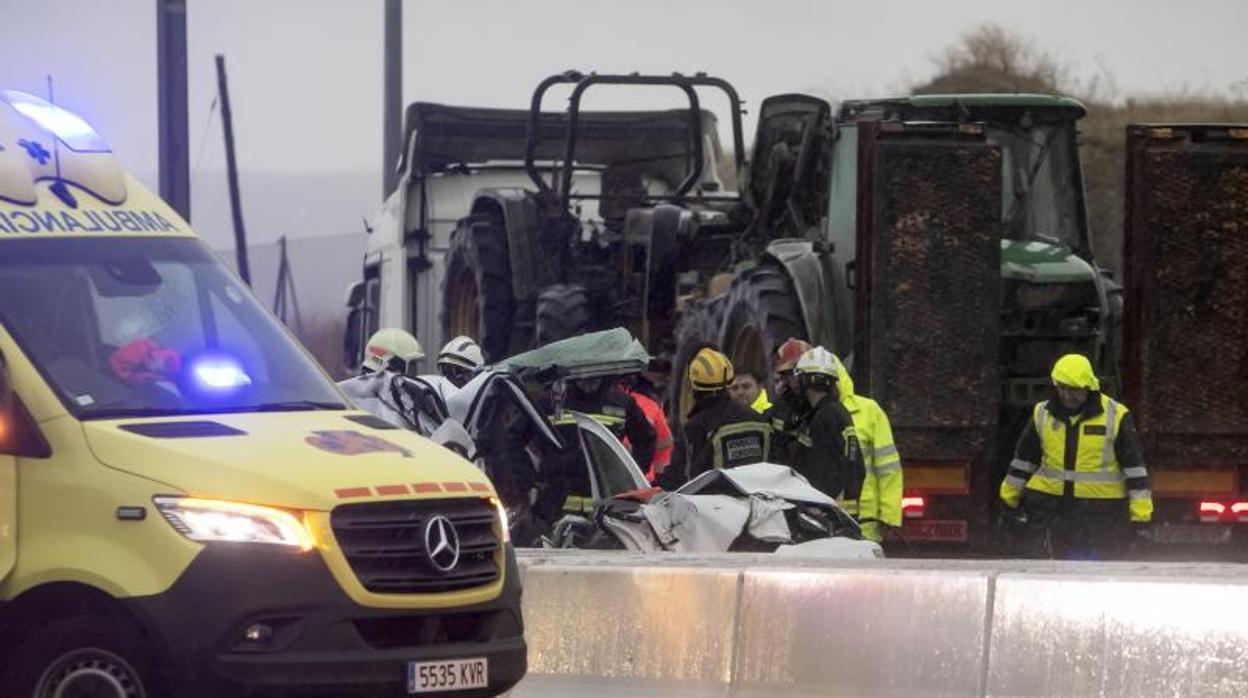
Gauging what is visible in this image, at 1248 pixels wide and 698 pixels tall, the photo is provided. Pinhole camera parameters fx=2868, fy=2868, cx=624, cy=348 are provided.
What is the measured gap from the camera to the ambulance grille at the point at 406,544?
9.43m

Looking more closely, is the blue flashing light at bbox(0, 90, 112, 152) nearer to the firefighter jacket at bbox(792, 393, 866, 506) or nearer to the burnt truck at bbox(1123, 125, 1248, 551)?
the firefighter jacket at bbox(792, 393, 866, 506)

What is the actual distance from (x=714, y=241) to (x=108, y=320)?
38.7 ft

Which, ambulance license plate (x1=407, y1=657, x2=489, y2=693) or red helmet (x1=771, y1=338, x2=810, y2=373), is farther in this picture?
red helmet (x1=771, y1=338, x2=810, y2=373)

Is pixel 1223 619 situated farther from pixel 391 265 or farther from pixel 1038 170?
pixel 391 265

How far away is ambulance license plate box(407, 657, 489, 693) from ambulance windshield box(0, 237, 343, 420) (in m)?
1.28

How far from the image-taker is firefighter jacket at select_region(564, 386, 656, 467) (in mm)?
15445

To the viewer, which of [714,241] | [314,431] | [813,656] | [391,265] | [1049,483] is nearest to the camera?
[314,431]

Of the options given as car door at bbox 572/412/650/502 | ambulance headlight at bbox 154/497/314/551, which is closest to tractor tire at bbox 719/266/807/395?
car door at bbox 572/412/650/502

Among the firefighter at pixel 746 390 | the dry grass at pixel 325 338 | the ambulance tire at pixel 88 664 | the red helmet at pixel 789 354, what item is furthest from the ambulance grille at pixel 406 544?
the dry grass at pixel 325 338

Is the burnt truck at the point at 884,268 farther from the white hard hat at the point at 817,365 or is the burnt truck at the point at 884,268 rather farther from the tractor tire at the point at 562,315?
the white hard hat at the point at 817,365

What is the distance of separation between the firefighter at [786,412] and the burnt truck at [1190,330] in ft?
7.77

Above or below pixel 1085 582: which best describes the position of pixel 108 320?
above

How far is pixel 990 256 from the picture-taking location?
1703 cm

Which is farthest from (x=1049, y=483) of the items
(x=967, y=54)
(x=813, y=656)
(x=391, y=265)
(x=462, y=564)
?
(x=967, y=54)
